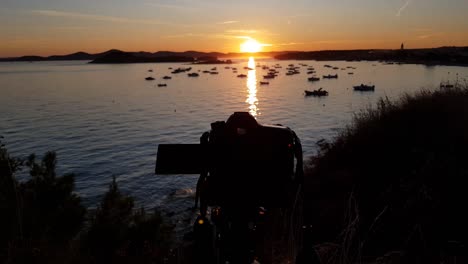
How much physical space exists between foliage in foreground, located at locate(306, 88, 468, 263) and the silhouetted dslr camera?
3.22 metres

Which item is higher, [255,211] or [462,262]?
[255,211]

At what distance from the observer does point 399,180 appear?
10.1m

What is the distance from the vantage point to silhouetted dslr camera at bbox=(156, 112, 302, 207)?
1.94m

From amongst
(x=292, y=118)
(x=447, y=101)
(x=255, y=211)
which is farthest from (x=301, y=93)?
(x=255, y=211)

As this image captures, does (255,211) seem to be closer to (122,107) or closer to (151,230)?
(151,230)

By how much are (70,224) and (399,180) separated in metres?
8.19

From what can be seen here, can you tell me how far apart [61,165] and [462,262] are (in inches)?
1015

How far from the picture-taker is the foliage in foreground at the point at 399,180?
Answer: 24.8ft

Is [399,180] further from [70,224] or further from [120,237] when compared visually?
[70,224]

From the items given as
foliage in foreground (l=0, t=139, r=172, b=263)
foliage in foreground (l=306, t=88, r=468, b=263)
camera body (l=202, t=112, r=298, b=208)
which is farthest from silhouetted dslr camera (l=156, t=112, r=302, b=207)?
foliage in foreground (l=0, t=139, r=172, b=263)

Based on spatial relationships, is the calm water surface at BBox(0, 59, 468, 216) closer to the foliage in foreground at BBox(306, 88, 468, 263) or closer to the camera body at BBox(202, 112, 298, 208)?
the foliage in foreground at BBox(306, 88, 468, 263)

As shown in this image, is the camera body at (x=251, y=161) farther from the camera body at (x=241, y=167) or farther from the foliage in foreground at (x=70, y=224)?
the foliage in foreground at (x=70, y=224)

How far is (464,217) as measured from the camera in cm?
753

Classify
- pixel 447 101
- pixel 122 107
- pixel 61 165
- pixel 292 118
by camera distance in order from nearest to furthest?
1. pixel 447 101
2. pixel 61 165
3. pixel 292 118
4. pixel 122 107
